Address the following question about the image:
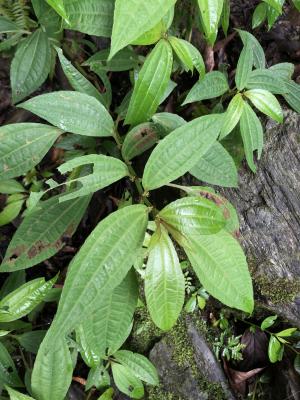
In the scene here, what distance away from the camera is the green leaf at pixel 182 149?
3.46ft

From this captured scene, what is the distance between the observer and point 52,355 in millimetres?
1222

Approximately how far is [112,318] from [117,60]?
2.91 feet

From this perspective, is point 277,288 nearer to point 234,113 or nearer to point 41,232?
point 234,113

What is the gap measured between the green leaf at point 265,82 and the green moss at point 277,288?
745mm

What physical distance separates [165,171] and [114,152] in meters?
0.46

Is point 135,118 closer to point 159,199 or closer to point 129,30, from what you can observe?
point 129,30

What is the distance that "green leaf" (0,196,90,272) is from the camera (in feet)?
4.10

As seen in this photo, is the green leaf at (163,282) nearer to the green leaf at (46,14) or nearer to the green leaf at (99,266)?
the green leaf at (99,266)

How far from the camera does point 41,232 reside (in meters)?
1.26

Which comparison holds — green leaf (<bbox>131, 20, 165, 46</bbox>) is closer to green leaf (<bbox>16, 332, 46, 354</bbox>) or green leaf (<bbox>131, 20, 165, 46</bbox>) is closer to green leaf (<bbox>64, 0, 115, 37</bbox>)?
green leaf (<bbox>64, 0, 115, 37</bbox>)

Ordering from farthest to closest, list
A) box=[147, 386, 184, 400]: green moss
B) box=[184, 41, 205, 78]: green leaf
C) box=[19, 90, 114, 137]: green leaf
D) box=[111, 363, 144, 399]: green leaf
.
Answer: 1. box=[147, 386, 184, 400]: green moss
2. box=[111, 363, 144, 399]: green leaf
3. box=[184, 41, 205, 78]: green leaf
4. box=[19, 90, 114, 137]: green leaf

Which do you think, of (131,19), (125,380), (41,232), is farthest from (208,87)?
(125,380)

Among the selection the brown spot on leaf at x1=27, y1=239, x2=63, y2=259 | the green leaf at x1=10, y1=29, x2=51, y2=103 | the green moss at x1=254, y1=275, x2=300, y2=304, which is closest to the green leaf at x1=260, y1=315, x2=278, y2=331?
the green moss at x1=254, y1=275, x2=300, y2=304

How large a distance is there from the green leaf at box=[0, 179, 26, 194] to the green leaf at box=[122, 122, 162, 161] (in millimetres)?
718
